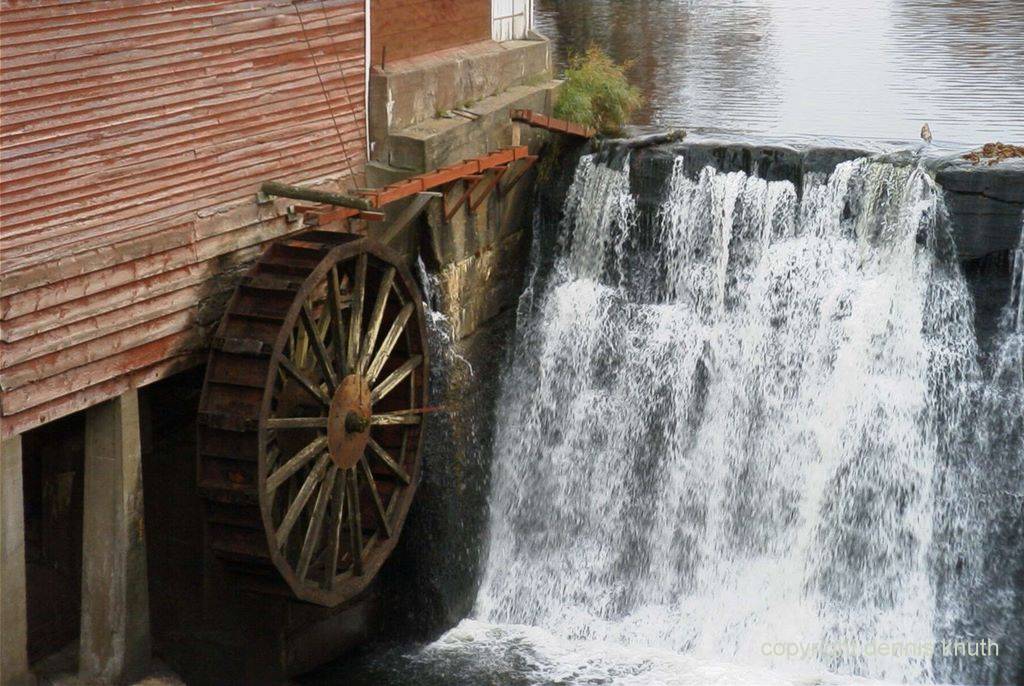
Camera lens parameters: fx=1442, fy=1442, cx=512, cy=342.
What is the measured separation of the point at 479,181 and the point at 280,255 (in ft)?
8.16

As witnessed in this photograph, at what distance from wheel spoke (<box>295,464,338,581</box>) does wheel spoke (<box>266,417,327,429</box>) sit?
0.42 metres

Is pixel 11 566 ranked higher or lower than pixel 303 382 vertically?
lower

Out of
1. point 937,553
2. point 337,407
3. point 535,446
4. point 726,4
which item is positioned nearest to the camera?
point 337,407

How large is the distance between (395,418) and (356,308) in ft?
3.41

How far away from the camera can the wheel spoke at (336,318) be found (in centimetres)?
1061

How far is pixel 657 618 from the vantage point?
12.4 m

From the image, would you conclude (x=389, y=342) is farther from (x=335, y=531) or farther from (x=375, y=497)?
(x=335, y=531)

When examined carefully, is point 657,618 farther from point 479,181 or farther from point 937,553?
point 479,181

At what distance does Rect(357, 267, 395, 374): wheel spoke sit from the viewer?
11203 mm

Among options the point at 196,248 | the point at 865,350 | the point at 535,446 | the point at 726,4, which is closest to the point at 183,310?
the point at 196,248

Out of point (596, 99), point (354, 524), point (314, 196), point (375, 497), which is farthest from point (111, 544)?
point (596, 99)

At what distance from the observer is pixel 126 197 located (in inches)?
370

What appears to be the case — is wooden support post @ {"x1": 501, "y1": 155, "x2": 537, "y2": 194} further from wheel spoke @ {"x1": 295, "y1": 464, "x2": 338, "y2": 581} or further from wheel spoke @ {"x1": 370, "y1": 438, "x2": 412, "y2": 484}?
wheel spoke @ {"x1": 295, "y1": 464, "x2": 338, "y2": 581}

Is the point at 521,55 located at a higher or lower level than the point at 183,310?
higher
